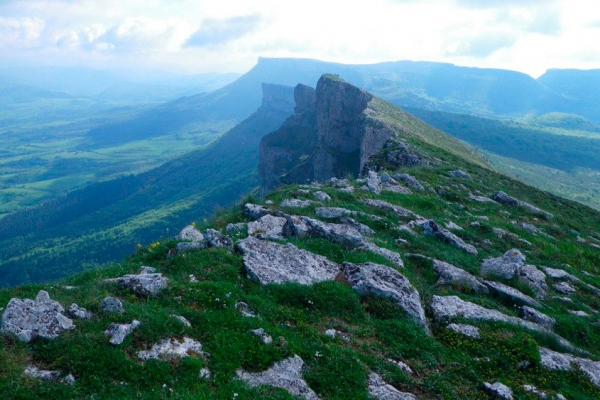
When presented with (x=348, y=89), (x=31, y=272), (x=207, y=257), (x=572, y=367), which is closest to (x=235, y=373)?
(x=207, y=257)

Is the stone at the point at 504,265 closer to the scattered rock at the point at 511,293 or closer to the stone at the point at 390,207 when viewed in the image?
the scattered rock at the point at 511,293

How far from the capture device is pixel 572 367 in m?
12.4

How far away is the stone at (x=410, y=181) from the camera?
3079 centimetres

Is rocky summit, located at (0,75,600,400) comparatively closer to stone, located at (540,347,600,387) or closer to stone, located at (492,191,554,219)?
stone, located at (540,347,600,387)

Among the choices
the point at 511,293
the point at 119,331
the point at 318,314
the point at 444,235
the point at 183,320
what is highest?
the point at 119,331

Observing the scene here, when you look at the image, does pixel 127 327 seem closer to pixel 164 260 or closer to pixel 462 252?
pixel 164 260

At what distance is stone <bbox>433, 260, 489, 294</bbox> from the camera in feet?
54.2

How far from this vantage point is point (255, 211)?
19.9m

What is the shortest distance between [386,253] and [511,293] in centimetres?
557

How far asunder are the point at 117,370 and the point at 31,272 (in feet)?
468

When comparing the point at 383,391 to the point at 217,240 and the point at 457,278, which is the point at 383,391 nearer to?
the point at 457,278

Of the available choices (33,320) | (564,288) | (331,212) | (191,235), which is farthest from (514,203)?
(33,320)

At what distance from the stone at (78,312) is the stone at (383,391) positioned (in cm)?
774

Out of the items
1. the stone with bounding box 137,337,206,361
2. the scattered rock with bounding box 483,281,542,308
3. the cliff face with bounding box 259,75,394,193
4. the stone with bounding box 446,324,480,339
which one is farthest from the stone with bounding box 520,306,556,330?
the cliff face with bounding box 259,75,394,193
